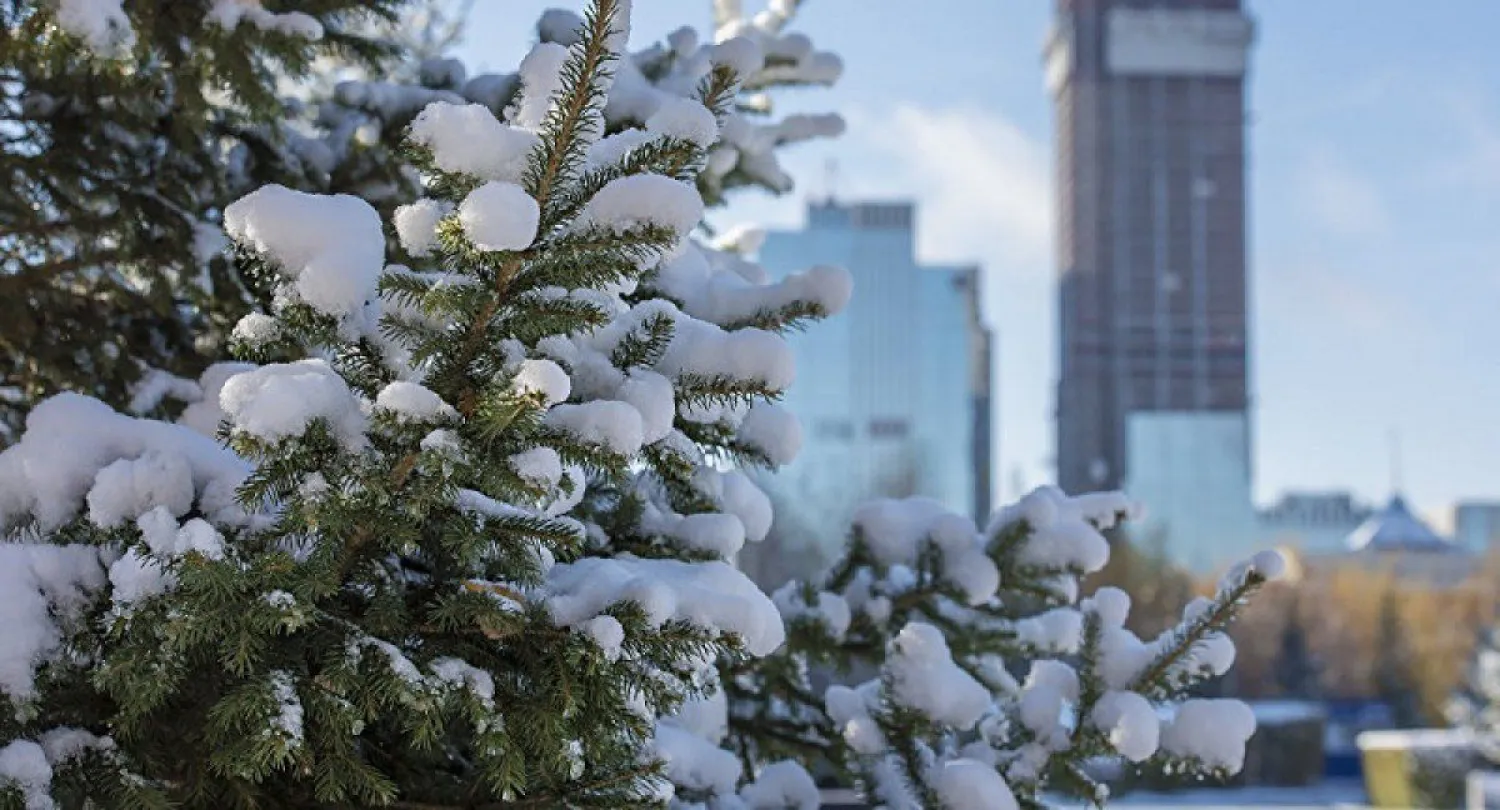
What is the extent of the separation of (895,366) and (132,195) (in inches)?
2754

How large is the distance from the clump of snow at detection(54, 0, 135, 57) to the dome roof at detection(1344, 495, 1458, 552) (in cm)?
7626

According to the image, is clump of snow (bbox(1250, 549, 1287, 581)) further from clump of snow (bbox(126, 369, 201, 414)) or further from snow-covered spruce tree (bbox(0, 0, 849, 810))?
clump of snow (bbox(126, 369, 201, 414))

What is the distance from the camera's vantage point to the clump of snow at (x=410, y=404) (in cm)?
129

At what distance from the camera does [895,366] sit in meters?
72.2

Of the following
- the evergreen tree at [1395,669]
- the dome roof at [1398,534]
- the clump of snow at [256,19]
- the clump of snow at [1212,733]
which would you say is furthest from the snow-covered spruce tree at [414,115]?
the dome roof at [1398,534]

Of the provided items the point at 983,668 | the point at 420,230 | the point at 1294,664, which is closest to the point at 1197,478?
the point at 1294,664

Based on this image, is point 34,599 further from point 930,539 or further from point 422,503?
point 930,539

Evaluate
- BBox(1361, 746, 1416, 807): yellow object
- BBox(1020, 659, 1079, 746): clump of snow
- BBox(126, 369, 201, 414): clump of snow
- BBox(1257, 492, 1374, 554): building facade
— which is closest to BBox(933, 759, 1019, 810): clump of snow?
BBox(1020, 659, 1079, 746): clump of snow

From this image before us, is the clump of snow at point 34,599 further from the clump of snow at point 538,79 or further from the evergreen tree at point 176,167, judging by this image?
the evergreen tree at point 176,167

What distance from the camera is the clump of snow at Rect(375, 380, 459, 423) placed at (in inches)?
50.8

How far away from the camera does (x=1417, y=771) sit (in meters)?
19.1

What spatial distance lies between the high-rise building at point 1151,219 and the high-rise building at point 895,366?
19.9 meters

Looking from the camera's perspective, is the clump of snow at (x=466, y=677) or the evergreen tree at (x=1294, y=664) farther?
the evergreen tree at (x=1294, y=664)

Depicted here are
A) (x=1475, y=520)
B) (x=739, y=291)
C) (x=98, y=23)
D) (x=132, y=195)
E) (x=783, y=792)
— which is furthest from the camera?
(x=1475, y=520)
